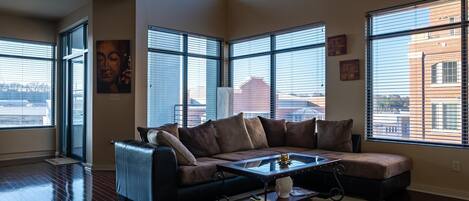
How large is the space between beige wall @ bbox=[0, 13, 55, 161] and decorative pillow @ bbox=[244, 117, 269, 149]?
14.5ft

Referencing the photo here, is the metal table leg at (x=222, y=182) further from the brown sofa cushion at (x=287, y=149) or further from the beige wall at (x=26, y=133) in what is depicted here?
the beige wall at (x=26, y=133)

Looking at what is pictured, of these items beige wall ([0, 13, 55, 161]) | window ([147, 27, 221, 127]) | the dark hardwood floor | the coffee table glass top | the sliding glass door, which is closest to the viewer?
the coffee table glass top

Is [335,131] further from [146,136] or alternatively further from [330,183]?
[146,136]

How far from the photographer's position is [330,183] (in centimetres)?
437

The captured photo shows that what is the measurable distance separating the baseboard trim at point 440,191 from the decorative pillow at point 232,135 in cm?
219

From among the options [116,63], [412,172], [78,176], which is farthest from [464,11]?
[78,176]

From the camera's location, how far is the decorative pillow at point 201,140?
436 centimetres

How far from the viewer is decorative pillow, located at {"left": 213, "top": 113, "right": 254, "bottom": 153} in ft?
15.8

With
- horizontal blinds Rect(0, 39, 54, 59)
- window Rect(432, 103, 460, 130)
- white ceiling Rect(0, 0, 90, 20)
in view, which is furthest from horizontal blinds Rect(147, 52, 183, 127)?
window Rect(432, 103, 460, 130)

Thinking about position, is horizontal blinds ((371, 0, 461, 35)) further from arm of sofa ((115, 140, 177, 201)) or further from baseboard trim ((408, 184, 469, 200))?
arm of sofa ((115, 140, 177, 201))

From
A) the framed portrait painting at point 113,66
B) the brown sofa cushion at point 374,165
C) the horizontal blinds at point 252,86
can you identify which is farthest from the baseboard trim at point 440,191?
the framed portrait painting at point 113,66

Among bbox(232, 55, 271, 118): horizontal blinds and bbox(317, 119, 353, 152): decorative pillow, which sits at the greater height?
bbox(232, 55, 271, 118): horizontal blinds

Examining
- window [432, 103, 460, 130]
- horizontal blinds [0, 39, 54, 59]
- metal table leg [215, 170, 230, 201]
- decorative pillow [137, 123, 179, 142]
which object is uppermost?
horizontal blinds [0, 39, 54, 59]

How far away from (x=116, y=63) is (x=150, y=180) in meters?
2.97
